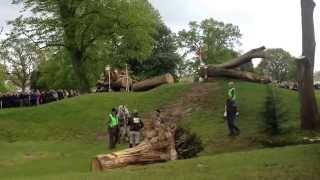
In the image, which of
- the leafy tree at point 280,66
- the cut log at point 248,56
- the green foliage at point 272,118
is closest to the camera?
the green foliage at point 272,118

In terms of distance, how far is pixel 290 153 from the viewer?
18922 millimetres

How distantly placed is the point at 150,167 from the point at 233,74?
81.1 feet

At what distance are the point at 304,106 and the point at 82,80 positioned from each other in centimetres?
3912

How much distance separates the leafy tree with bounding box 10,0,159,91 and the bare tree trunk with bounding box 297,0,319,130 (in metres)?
35.6

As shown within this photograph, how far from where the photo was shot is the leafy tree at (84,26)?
60094 mm

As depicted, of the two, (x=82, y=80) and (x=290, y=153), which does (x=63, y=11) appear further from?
(x=290, y=153)

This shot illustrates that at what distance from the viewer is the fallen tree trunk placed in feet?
66.3

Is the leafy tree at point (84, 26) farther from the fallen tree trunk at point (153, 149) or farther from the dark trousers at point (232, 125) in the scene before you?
the fallen tree trunk at point (153, 149)

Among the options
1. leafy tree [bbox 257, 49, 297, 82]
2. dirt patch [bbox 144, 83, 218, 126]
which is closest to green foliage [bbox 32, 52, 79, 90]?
dirt patch [bbox 144, 83, 218, 126]

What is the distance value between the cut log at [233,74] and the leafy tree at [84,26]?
1936cm

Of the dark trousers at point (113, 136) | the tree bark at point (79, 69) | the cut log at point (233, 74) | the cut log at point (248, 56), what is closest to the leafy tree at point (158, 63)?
the tree bark at point (79, 69)

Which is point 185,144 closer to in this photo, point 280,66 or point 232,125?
point 232,125

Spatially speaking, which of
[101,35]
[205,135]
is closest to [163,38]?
[101,35]

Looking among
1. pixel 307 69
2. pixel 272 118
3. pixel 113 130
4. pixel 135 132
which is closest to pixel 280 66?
pixel 113 130
